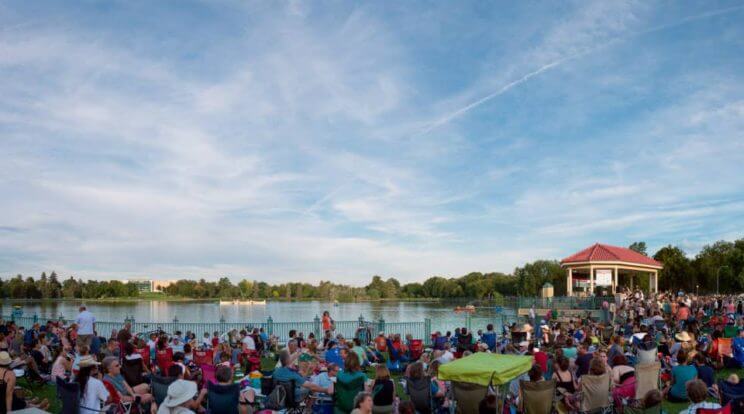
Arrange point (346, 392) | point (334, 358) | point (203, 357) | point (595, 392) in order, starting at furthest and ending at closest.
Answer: point (203, 357), point (334, 358), point (595, 392), point (346, 392)

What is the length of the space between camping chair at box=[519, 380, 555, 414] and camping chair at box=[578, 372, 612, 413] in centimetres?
72

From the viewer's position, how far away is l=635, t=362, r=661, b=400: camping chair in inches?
343

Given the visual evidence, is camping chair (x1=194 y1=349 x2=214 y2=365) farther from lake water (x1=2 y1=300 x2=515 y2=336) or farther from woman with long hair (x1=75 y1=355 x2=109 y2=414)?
lake water (x1=2 y1=300 x2=515 y2=336)

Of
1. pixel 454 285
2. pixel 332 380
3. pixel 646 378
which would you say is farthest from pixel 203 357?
pixel 454 285

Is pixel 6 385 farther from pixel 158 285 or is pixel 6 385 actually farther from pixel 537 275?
pixel 158 285

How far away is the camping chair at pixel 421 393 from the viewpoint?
8.04 m

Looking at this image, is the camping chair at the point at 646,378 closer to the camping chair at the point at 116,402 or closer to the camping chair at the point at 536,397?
the camping chair at the point at 536,397

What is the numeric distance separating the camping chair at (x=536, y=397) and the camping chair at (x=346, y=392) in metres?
2.20

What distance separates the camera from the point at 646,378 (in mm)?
8758

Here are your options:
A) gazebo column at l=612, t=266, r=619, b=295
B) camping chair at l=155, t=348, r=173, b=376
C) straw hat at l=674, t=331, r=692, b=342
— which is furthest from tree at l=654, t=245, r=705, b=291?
camping chair at l=155, t=348, r=173, b=376

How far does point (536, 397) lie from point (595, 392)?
1.01 meters

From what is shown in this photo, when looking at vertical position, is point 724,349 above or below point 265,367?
above

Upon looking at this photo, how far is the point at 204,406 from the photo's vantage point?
8188 millimetres

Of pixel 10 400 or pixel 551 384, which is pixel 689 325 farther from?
pixel 10 400
